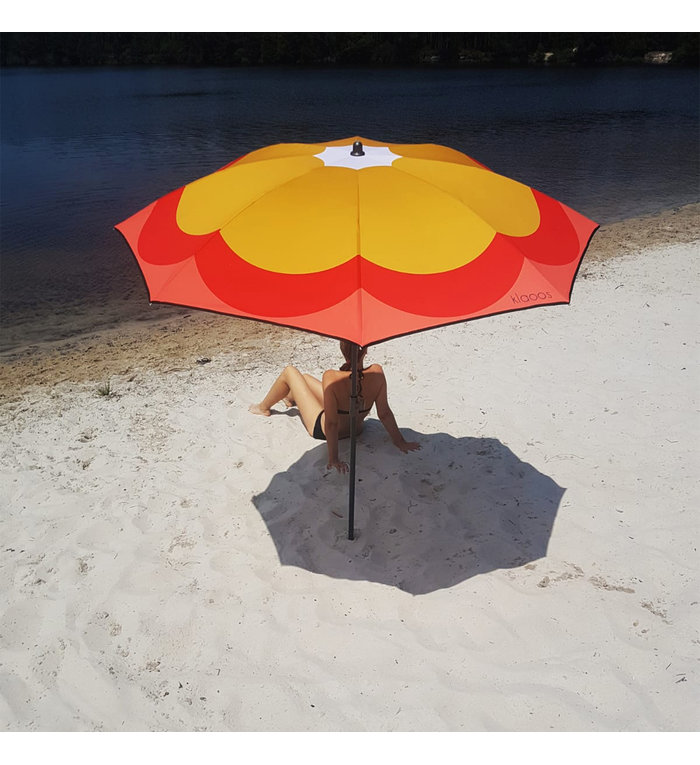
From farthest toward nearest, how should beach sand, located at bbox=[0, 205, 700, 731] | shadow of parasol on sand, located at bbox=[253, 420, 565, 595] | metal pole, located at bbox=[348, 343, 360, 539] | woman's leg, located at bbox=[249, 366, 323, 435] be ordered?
1. woman's leg, located at bbox=[249, 366, 323, 435]
2. shadow of parasol on sand, located at bbox=[253, 420, 565, 595]
3. metal pole, located at bbox=[348, 343, 360, 539]
4. beach sand, located at bbox=[0, 205, 700, 731]

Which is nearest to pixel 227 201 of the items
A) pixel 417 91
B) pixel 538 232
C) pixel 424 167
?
pixel 424 167

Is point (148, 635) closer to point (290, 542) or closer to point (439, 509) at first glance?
point (290, 542)

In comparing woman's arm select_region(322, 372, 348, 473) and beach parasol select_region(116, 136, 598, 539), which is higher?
beach parasol select_region(116, 136, 598, 539)

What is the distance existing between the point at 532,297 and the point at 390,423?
1.98 meters

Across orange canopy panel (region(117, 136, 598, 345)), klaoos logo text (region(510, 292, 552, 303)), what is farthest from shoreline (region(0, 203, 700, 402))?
klaoos logo text (region(510, 292, 552, 303))

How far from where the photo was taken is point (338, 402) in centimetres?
450

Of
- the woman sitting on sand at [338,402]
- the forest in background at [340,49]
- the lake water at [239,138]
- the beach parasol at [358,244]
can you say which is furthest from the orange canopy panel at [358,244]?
the forest in background at [340,49]

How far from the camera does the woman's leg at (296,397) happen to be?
4.78 meters

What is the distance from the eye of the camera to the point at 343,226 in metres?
3.11

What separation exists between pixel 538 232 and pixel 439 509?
1.99 meters

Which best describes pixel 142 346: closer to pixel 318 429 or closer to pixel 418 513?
pixel 318 429

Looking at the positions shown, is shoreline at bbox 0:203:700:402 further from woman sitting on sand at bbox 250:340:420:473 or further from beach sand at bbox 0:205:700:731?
woman sitting on sand at bbox 250:340:420:473

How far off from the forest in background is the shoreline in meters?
53.8

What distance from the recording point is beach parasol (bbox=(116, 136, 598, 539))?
2.85 m
